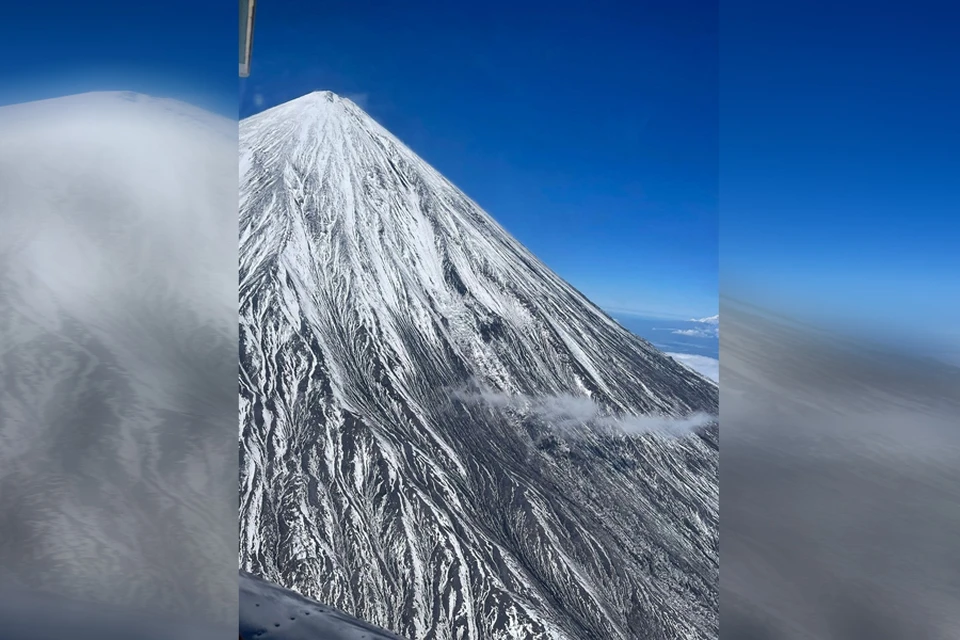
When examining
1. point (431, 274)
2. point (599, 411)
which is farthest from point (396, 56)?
point (599, 411)
